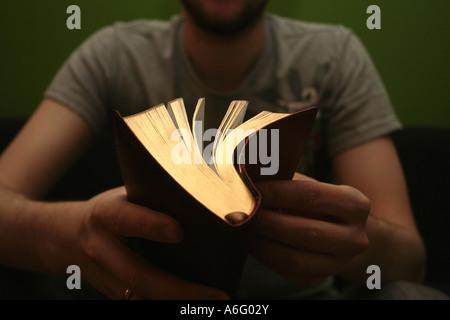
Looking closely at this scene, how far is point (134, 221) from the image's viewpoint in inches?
9.9

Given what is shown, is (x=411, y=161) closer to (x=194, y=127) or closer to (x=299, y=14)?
(x=299, y=14)

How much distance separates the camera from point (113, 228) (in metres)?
0.27

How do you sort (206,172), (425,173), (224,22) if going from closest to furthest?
(206,172), (224,22), (425,173)

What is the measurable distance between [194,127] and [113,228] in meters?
0.11

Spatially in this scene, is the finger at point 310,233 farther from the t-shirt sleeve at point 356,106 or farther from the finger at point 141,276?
the t-shirt sleeve at point 356,106

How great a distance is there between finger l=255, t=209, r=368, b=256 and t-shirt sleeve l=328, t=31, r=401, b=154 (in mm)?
351

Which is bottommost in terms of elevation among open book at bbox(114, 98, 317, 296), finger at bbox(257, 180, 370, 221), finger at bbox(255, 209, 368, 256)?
finger at bbox(255, 209, 368, 256)

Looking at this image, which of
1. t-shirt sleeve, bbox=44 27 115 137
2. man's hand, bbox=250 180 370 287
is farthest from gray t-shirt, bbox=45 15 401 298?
man's hand, bbox=250 180 370 287

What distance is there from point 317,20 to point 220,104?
1.41 ft

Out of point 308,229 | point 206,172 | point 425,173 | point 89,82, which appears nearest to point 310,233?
point 308,229

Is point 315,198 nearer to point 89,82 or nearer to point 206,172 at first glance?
point 206,172

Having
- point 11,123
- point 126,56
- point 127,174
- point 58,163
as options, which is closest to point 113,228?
point 127,174

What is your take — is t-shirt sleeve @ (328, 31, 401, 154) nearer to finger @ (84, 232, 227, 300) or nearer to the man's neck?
the man's neck

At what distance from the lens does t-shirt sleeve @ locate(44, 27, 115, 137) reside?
65cm
